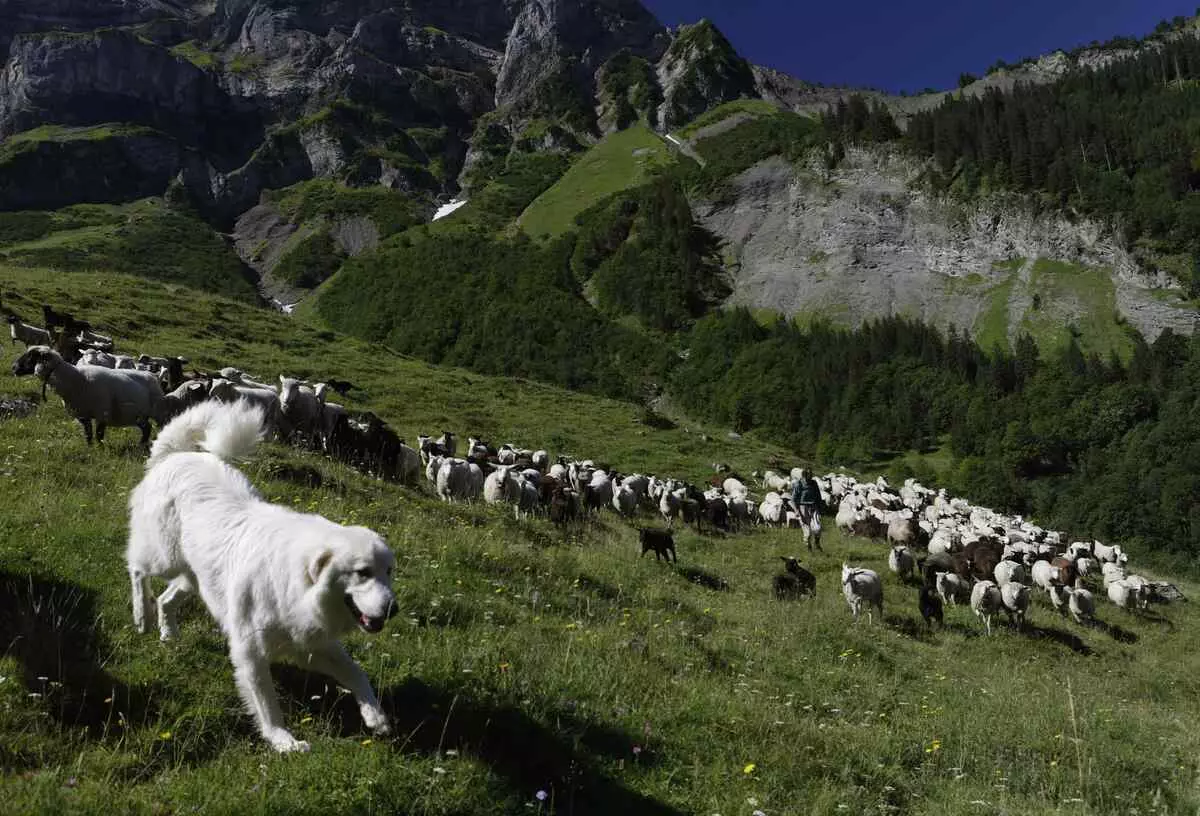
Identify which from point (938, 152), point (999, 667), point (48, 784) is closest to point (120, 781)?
point (48, 784)

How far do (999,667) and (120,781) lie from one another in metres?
15.1

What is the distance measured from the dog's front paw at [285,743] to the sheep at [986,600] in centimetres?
1830

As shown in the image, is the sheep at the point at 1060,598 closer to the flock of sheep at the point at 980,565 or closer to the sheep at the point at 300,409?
the flock of sheep at the point at 980,565

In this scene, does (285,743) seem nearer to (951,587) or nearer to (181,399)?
(181,399)

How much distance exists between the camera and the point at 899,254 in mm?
119438

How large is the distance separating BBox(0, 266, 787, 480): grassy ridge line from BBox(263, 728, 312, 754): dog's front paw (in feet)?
84.5

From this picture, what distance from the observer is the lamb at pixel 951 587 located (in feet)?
65.8

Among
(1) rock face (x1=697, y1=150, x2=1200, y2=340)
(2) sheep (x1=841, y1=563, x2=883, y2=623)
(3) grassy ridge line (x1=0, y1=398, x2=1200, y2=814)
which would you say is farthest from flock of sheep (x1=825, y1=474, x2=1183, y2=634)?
(1) rock face (x1=697, y1=150, x2=1200, y2=340)

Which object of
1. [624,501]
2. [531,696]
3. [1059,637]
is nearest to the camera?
[531,696]

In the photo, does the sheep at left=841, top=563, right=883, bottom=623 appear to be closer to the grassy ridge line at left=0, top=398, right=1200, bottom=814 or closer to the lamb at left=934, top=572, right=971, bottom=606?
the grassy ridge line at left=0, top=398, right=1200, bottom=814

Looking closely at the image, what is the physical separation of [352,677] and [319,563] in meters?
0.96

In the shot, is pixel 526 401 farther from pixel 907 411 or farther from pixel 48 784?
pixel 907 411

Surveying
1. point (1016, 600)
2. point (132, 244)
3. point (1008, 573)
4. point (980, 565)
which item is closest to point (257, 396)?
point (1016, 600)

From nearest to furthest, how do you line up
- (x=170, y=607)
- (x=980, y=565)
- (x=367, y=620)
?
(x=367, y=620)
(x=170, y=607)
(x=980, y=565)
